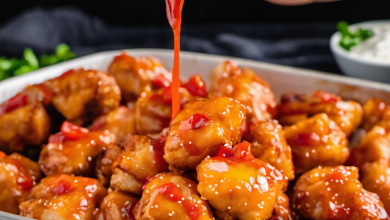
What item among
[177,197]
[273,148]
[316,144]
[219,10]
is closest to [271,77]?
[316,144]

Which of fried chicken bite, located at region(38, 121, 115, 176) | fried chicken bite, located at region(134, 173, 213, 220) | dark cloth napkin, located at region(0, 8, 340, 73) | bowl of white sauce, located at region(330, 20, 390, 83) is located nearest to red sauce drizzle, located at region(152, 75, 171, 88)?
fried chicken bite, located at region(38, 121, 115, 176)

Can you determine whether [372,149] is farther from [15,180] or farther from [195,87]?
[15,180]

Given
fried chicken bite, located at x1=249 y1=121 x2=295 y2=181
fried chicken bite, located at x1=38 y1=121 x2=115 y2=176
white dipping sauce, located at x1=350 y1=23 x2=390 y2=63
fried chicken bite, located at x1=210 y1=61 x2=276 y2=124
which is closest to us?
fried chicken bite, located at x1=249 y1=121 x2=295 y2=181

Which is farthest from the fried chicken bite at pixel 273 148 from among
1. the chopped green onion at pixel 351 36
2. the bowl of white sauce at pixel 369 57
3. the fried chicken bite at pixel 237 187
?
the chopped green onion at pixel 351 36

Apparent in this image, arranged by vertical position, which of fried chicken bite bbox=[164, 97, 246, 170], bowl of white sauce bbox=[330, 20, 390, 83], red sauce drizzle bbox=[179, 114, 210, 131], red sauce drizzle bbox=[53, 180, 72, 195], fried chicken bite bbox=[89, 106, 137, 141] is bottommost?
bowl of white sauce bbox=[330, 20, 390, 83]

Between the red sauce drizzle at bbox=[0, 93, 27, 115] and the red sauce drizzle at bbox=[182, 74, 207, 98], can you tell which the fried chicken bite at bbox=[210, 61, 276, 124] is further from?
the red sauce drizzle at bbox=[0, 93, 27, 115]

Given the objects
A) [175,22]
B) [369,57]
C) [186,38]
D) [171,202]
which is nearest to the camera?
[171,202]
